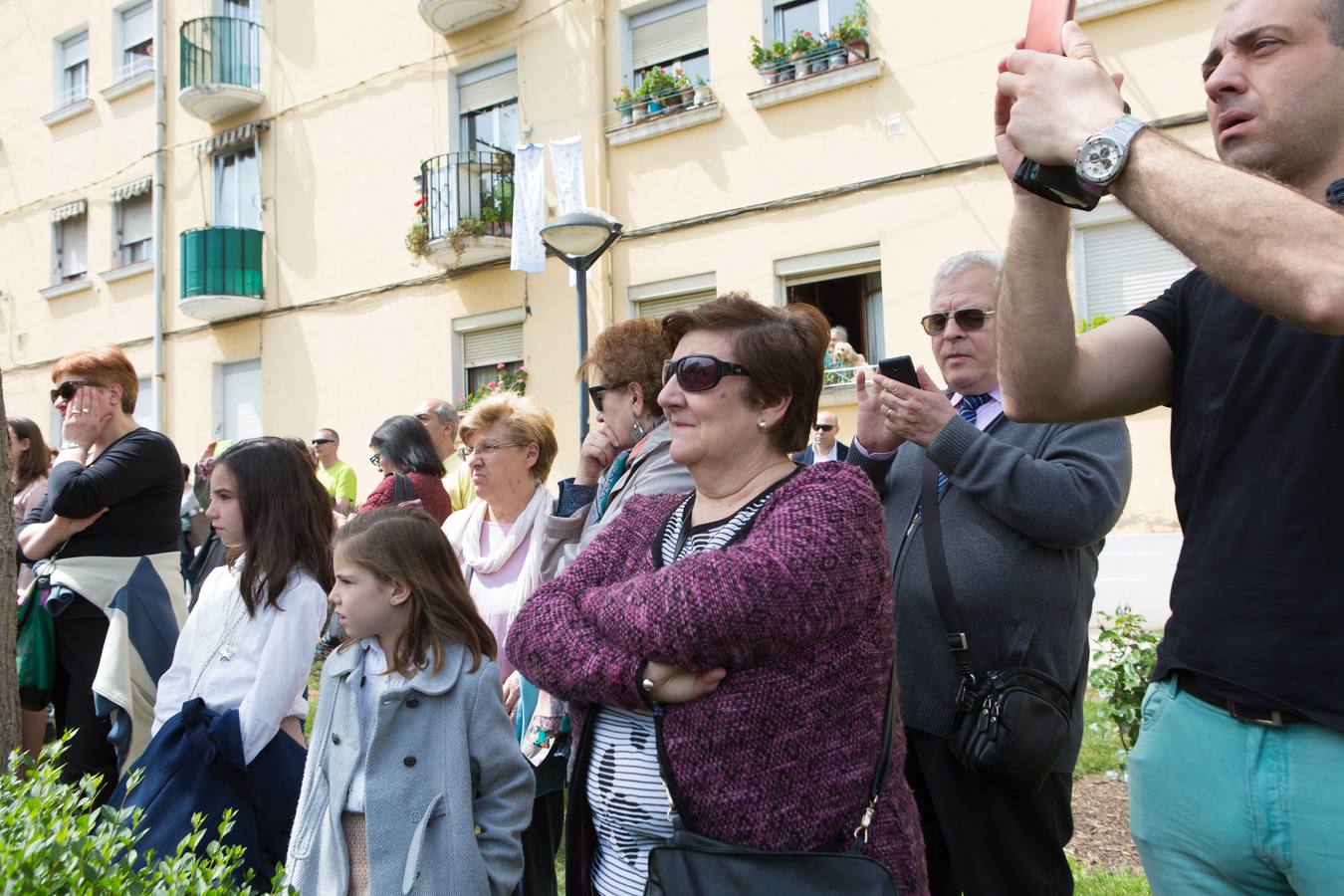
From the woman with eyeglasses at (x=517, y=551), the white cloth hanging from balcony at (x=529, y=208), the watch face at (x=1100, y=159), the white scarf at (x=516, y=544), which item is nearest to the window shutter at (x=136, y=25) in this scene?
the white cloth hanging from balcony at (x=529, y=208)

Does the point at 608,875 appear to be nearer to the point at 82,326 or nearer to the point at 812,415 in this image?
the point at 812,415

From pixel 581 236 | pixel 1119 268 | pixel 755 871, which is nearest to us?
pixel 755 871

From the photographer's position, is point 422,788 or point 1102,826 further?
point 1102,826

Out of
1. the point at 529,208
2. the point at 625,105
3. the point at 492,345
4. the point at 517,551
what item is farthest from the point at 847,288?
the point at 517,551

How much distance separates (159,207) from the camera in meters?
16.8

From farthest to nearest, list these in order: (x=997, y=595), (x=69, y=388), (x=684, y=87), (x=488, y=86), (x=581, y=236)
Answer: (x=488, y=86) < (x=684, y=87) < (x=581, y=236) < (x=69, y=388) < (x=997, y=595)

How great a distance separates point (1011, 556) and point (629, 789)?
1.17m

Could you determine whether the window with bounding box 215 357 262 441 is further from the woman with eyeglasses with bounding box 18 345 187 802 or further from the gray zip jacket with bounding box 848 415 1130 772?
the gray zip jacket with bounding box 848 415 1130 772

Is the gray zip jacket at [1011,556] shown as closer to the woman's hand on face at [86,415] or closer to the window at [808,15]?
the woman's hand on face at [86,415]

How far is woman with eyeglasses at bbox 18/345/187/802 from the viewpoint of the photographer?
4352mm

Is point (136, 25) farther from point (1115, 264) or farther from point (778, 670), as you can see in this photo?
point (778, 670)

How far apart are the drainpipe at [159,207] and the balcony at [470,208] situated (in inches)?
245

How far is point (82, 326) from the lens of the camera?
18.3m

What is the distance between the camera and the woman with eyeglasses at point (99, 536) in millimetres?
4352
